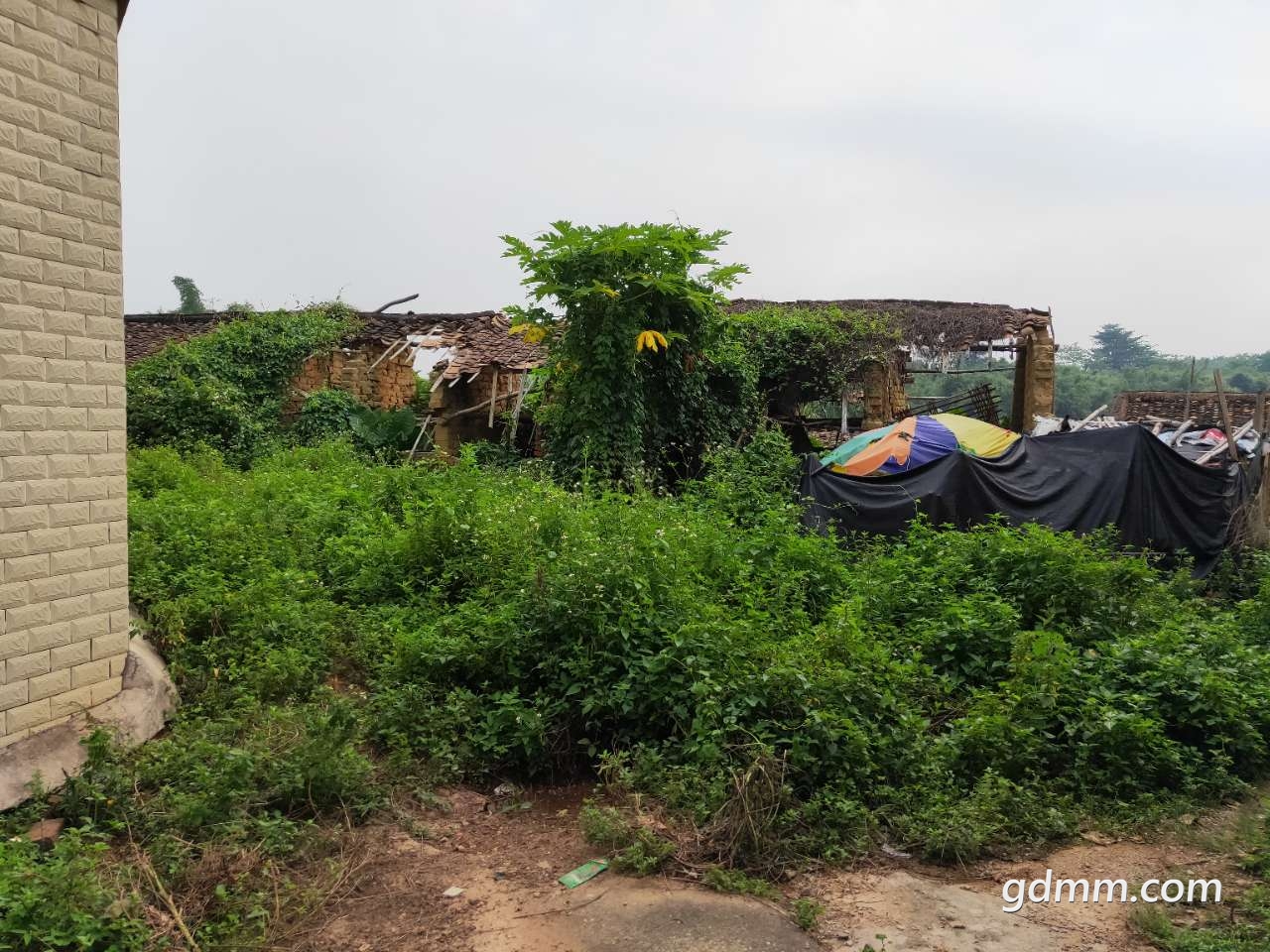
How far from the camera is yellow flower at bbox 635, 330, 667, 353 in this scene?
10.9 m

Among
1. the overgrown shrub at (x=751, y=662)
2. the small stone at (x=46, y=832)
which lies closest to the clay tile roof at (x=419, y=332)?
the overgrown shrub at (x=751, y=662)

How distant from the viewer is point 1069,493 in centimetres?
928

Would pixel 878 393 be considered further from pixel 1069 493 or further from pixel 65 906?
pixel 65 906

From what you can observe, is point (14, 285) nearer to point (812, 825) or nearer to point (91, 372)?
point (91, 372)

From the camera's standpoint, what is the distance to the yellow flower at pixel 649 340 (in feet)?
35.8

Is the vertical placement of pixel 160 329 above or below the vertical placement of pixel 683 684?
above

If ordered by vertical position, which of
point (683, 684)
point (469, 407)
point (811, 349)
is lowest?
point (683, 684)

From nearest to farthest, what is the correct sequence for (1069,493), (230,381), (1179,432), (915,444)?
(1069,493) → (915,444) → (1179,432) → (230,381)

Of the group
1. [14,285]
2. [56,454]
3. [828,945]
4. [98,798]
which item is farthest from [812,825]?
[14,285]

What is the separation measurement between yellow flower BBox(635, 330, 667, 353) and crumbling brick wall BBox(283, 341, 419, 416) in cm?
636

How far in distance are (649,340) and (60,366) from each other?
7.60 m

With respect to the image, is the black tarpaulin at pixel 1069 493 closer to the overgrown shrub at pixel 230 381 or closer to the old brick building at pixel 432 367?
the old brick building at pixel 432 367

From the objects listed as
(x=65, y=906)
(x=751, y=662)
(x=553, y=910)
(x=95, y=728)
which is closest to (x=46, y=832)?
(x=95, y=728)

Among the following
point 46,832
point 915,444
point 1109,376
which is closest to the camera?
point 46,832
